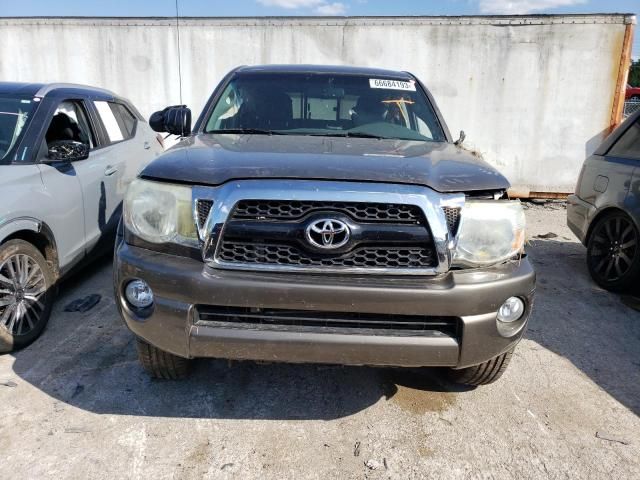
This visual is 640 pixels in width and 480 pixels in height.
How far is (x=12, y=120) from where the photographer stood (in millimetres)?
3826

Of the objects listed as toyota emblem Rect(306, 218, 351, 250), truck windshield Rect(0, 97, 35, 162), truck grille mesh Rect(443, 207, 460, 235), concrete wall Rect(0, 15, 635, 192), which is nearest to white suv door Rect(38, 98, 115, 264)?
truck windshield Rect(0, 97, 35, 162)

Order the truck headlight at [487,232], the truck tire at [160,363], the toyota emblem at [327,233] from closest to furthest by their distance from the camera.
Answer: the toyota emblem at [327,233] → the truck headlight at [487,232] → the truck tire at [160,363]

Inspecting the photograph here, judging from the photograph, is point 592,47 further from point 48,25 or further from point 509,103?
point 48,25

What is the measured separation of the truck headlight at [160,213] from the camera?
2.32 metres

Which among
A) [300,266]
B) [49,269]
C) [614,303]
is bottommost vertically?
[614,303]

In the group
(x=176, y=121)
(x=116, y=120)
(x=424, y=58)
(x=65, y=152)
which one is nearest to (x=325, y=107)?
(x=176, y=121)

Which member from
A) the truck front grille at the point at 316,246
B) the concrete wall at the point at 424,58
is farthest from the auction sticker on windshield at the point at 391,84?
the concrete wall at the point at 424,58

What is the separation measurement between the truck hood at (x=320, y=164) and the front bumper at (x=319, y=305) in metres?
0.40

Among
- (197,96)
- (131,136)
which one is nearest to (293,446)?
(131,136)

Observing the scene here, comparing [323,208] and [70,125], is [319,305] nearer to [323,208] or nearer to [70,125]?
[323,208]

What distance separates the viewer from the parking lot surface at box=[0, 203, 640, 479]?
7.91ft

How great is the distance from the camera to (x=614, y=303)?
457 cm

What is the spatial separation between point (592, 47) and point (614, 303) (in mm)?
5357

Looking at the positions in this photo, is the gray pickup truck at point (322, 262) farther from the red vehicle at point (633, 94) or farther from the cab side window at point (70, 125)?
the red vehicle at point (633, 94)
